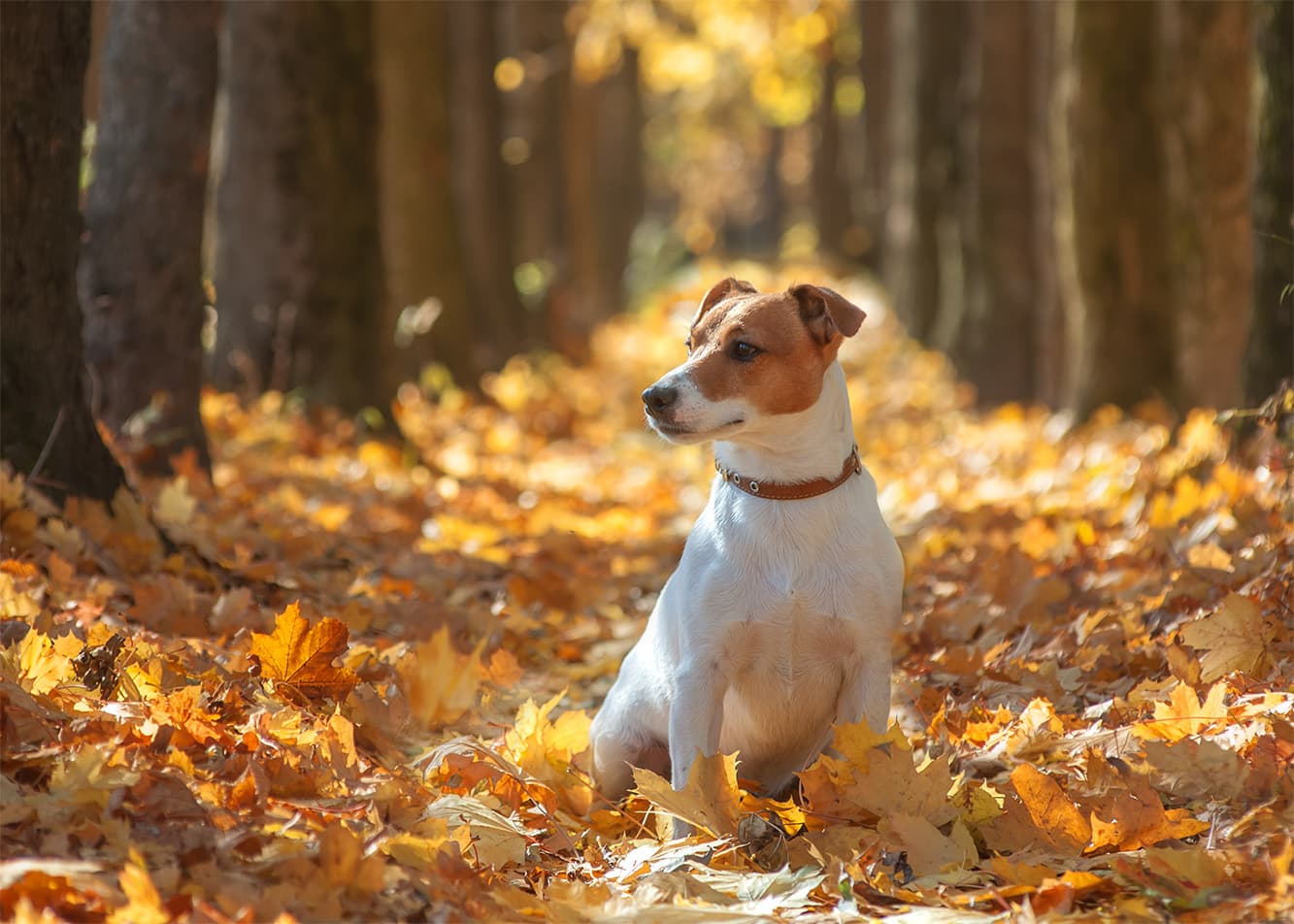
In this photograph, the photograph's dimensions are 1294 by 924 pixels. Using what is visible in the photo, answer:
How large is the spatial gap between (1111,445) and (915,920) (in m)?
7.31

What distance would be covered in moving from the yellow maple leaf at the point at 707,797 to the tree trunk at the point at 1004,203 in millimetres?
12419

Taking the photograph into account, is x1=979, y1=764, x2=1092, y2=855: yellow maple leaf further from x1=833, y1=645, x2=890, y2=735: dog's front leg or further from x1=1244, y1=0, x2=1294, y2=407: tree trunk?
x1=1244, y1=0, x2=1294, y2=407: tree trunk

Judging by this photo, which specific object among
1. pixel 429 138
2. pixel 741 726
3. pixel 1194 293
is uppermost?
pixel 429 138

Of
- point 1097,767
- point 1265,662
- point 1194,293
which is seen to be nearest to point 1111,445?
point 1194,293

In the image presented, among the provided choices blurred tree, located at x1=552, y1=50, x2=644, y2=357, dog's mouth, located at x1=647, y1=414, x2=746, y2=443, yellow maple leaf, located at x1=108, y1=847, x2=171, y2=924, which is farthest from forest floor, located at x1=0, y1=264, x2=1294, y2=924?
blurred tree, located at x1=552, y1=50, x2=644, y2=357

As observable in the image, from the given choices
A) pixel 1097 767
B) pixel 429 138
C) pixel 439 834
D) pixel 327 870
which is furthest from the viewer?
pixel 429 138

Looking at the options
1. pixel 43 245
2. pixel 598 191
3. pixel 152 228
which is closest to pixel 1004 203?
pixel 152 228

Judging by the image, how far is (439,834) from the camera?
360cm

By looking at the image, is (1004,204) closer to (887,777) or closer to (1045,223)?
(1045,223)

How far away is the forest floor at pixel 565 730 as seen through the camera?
3285 millimetres

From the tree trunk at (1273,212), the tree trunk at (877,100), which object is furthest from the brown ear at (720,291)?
the tree trunk at (877,100)

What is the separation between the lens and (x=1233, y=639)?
4.40 meters

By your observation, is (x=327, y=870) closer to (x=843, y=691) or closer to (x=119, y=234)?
(x=843, y=691)

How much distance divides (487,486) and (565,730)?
5466 mm
